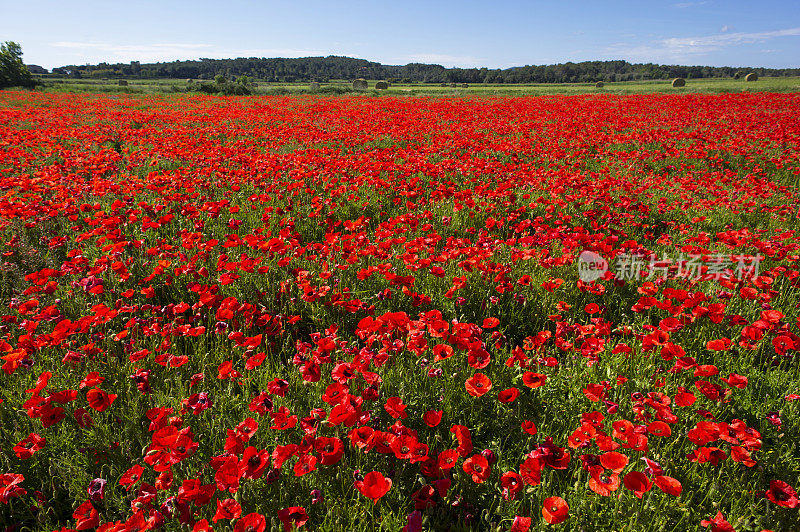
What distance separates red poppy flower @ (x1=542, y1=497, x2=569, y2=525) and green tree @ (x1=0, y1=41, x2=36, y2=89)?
60.4 meters

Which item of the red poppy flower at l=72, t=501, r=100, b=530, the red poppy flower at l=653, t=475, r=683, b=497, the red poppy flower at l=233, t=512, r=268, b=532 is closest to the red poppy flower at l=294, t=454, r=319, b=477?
the red poppy flower at l=233, t=512, r=268, b=532

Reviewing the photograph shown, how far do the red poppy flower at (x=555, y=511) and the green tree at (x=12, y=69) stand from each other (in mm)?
60374

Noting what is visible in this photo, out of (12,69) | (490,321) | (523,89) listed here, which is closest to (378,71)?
(523,89)

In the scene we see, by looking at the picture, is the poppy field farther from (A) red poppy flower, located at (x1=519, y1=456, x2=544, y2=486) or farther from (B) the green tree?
(B) the green tree

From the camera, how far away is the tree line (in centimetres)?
8206

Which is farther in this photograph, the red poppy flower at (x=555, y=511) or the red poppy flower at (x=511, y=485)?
the red poppy flower at (x=511, y=485)

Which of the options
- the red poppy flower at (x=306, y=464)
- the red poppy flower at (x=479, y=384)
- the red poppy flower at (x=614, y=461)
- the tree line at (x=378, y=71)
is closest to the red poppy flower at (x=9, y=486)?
the red poppy flower at (x=306, y=464)

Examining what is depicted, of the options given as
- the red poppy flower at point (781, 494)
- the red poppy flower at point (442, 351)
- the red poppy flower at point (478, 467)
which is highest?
the red poppy flower at point (442, 351)

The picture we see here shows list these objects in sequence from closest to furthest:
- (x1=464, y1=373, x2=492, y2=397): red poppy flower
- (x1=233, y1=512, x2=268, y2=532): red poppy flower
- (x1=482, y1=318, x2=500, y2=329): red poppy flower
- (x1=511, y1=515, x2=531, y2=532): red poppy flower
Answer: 1. (x1=233, y1=512, x2=268, y2=532): red poppy flower
2. (x1=511, y1=515, x2=531, y2=532): red poppy flower
3. (x1=464, y1=373, x2=492, y2=397): red poppy flower
4. (x1=482, y1=318, x2=500, y2=329): red poppy flower

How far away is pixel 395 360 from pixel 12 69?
207ft

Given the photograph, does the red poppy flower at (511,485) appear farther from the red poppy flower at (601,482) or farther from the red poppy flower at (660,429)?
the red poppy flower at (660,429)

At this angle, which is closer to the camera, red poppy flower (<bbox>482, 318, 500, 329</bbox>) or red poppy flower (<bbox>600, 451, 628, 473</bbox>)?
red poppy flower (<bbox>600, 451, 628, 473</bbox>)

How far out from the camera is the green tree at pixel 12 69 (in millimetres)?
42844

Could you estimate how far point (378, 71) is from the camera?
145000mm
